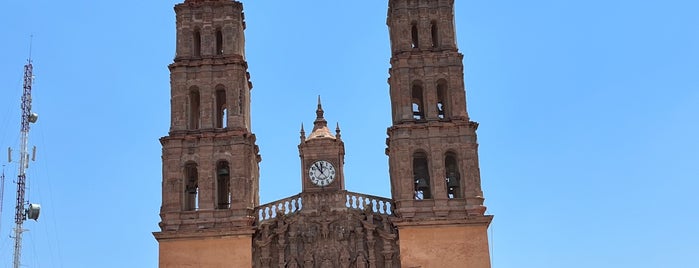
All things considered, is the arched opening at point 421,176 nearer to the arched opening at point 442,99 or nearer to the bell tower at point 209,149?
the arched opening at point 442,99

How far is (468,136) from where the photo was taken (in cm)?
3067

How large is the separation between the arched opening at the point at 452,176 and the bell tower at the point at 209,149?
6.38 metres

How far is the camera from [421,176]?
31.3 metres

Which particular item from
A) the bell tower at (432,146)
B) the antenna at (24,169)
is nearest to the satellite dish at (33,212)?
the antenna at (24,169)

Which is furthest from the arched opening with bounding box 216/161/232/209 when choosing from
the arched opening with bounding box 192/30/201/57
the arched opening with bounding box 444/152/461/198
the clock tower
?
the arched opening with bounding box 444/152/461/198

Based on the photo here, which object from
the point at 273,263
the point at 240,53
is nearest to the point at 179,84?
the point at 240,53

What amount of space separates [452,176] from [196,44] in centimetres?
979

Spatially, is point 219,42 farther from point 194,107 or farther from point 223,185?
point 223,185

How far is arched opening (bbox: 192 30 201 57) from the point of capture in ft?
107

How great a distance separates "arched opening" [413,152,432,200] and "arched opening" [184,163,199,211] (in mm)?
7150

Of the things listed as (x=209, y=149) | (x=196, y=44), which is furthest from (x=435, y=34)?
(x=209, y=149)

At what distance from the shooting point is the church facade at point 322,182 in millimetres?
29547

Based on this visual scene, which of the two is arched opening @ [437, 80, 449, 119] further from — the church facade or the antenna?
the antenna

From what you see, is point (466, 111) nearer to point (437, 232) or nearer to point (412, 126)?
point (412, 126)
